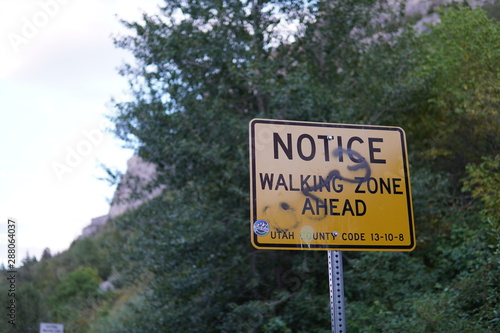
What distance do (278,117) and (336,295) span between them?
10233mm

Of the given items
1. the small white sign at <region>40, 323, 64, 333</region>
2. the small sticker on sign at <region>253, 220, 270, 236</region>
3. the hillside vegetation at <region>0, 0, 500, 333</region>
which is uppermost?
the hillside vegetation at <region>0, 0, 500, 333</region>

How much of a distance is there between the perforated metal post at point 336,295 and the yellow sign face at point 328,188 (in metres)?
0.08

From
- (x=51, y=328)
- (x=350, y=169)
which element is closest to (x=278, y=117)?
(x=51, y=328)

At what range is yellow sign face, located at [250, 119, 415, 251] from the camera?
3.11 metres

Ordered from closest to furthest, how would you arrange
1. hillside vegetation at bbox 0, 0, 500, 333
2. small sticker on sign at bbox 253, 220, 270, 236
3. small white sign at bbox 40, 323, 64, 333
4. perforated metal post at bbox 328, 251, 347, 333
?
perforated metal post at bbox 328, 251, 347, 333, small sticker on sign at bbox 253, 220, 270, 236, hillside vegetation at bbox 0, 0, 500, 333, small white sign at bbox 40, 323, 64, 333

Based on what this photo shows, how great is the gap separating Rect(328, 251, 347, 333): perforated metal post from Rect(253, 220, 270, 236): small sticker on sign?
0.37 m

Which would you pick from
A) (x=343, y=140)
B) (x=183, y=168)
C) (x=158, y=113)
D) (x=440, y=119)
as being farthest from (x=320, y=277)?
(x=343, y=140)

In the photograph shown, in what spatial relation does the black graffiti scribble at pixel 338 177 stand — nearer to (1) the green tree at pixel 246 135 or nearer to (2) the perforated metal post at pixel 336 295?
(2) the perforated metal post at pixel 336 295

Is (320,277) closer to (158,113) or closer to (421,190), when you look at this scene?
(421,190)

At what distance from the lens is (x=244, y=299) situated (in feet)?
45.4

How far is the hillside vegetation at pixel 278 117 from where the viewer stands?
39.2 ft

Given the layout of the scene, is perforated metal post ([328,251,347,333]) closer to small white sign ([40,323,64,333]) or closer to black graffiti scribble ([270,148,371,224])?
black graffiti scribble ([270,148,371,224])

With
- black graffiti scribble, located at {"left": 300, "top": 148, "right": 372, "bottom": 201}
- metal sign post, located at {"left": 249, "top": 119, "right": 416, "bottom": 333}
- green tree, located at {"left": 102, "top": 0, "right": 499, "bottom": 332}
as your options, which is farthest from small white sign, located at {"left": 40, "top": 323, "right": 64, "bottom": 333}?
black graffiti scribble, located at {"left": 300, "top": 148, "right": 372, "bottom": 201}

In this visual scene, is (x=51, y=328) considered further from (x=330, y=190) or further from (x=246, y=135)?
(x=330, y=190)
